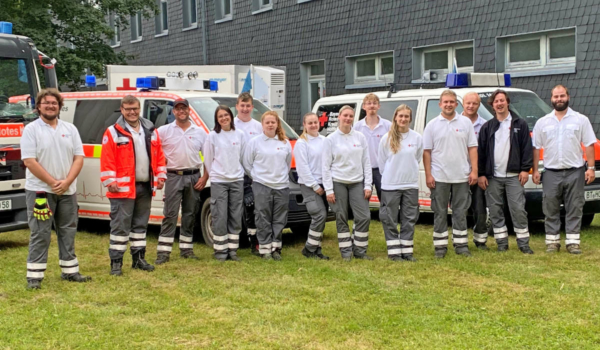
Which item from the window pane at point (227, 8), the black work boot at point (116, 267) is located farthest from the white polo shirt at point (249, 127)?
the window pane at point (227, 8)

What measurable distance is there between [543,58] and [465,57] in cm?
217

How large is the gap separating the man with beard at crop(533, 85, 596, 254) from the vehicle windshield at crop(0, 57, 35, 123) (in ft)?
19.6

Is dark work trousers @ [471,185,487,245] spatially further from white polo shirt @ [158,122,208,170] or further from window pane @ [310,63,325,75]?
window pane @ [310,63,325,75]

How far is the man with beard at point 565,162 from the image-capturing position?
27.5 feet

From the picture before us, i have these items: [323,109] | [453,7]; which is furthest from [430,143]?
[453,7]

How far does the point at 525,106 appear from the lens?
33.3 feet

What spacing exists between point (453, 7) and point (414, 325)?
12704mm

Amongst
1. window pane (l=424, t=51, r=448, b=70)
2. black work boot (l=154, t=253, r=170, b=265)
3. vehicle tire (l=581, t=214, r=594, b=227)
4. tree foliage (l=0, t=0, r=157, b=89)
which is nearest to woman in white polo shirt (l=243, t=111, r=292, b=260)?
black work boot (l=154, t=253, r=170, b=265)

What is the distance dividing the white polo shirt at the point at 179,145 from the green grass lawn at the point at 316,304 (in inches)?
Answer: 41.5

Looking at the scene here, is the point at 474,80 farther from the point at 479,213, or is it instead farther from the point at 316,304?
the point at 316,304

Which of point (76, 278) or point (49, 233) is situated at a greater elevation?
point (49, 233)

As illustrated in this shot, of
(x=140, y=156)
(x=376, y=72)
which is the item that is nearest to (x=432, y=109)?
(x=140, y=156)

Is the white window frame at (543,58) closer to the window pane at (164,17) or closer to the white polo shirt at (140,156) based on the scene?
the white polo shirt at (140,156)

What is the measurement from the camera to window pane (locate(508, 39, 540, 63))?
15.7 metres
